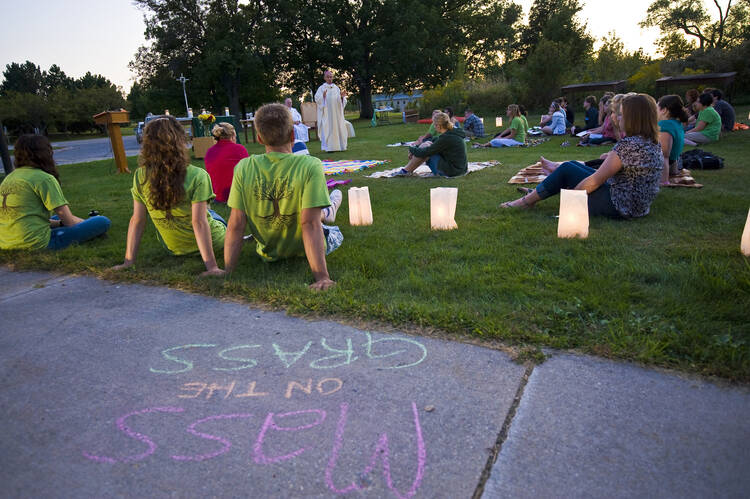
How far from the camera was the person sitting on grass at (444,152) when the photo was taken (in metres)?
7.84

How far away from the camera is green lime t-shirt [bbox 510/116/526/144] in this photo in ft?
41.8

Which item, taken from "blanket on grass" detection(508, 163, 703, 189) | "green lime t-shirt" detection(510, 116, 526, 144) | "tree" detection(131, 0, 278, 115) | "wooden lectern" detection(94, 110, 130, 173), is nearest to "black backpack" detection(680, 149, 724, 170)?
"blanket on grass" detection(508, 163, 703, 189)

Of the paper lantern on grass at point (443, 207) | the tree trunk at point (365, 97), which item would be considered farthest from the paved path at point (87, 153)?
the tree trunk at point (365, 97)

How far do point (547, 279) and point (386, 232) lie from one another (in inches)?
76.3

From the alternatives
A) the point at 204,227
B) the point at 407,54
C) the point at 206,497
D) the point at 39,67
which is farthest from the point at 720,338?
the point at 39,67

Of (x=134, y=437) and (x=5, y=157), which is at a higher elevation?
(x=5, y=157)

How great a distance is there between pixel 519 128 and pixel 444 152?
228 inches

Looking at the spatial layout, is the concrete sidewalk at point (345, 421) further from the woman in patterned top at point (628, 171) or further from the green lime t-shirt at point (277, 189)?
the woman in patterned top at point (628, 171)

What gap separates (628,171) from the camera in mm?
4535

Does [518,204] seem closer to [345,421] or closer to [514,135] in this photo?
[345,421]

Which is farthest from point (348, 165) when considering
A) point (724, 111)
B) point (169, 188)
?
point (724, 111)

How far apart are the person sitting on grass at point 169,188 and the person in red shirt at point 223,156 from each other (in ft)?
6.08

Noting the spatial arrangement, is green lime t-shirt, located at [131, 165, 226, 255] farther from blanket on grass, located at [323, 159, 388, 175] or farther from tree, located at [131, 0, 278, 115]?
tree, located at [131, 0, 278, 115]

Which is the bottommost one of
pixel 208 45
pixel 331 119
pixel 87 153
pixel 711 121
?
pixel 711 121
